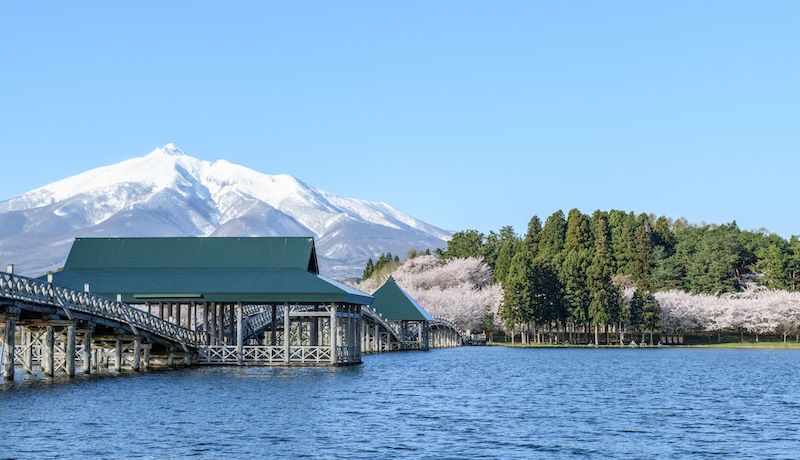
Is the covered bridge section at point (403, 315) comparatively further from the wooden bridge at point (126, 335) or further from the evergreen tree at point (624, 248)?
the evergreen tree at point (624, 248)

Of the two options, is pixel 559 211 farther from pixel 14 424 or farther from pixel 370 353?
pixel 14 424

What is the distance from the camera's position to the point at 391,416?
150ft

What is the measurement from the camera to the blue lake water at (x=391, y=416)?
36.6m

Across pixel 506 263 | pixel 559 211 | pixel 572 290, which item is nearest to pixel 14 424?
pixel 572 290

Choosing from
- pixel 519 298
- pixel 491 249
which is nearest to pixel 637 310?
pixel 519 298

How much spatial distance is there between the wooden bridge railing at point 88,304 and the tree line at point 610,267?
7076 cm

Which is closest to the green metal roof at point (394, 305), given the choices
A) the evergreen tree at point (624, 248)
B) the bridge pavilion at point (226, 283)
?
the bridge pavilion at point (226, 283)

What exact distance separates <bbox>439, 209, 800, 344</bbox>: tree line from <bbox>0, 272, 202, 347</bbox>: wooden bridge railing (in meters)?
70.8

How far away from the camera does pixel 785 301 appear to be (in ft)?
459

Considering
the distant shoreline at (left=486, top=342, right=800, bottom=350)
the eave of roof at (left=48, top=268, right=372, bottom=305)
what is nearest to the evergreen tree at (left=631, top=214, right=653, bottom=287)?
the distant shoreline at (left=486, top=342, right=800, bottom=350)

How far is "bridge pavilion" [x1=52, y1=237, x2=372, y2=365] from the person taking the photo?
6981 centimetres

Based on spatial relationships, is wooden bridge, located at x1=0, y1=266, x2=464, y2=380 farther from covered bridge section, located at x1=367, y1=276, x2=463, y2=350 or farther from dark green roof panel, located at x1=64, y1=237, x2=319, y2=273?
covered bridge section, located at x1=367, y1=276, x2=463, y2=350

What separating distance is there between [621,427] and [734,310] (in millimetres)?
104174

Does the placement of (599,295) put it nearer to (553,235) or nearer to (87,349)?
(553,235)
